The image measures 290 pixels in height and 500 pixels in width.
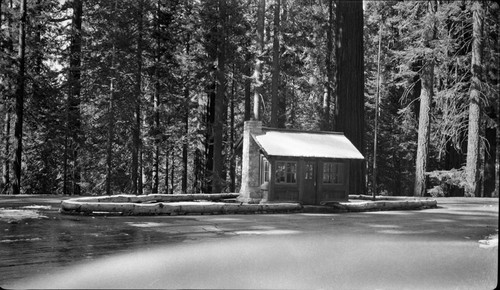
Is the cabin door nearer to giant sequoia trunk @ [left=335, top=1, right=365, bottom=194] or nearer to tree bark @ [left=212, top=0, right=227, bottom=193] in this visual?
giant sequoia trunk @ [left=335, top=1, right=365, bottom=194]

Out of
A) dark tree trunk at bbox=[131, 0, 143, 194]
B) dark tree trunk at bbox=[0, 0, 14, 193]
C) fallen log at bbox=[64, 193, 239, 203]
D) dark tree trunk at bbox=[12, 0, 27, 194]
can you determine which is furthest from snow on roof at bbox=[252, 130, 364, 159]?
dark tree trunk at bbox=[0, 0, 14, 193]

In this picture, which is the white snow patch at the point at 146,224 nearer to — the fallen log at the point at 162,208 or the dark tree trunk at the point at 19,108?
the fallen log at the point at 162,208

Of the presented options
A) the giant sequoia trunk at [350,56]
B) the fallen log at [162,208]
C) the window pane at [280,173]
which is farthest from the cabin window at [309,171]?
the giant sequoia trunk at [350,56]

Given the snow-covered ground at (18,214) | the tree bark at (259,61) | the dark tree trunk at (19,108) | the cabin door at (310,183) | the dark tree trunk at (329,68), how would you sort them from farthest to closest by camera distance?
the dark tree trunk at (329,68), the tree bark at (259,61), the dark tree trunk at (19,108), the cabin door at (310,183), the snow-covered ground at (18,214)

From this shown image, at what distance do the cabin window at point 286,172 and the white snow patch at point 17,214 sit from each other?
7781 millimetres

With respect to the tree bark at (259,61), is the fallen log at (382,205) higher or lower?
lower

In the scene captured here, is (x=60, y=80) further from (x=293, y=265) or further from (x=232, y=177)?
(x=293, y=265)

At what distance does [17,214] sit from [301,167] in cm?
901

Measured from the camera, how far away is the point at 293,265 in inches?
121

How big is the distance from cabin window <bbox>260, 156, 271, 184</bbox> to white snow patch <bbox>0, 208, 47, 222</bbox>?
7546mm

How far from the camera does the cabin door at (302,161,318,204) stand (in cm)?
1589

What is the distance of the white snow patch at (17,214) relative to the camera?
404 inches

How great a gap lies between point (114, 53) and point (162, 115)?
5.70 meters

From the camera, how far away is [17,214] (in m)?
11.1
